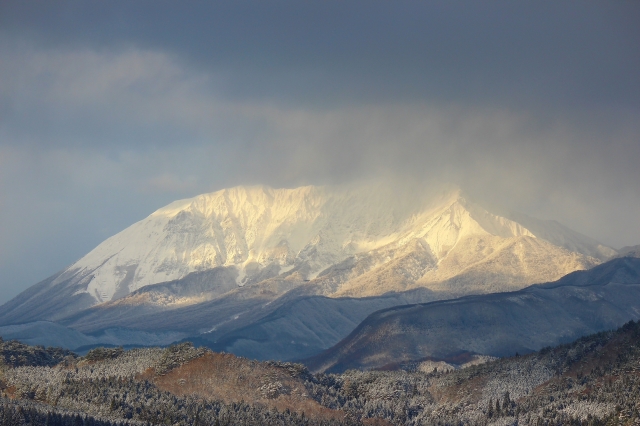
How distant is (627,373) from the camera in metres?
140

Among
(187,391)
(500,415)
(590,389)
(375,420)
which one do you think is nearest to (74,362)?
(187,391)

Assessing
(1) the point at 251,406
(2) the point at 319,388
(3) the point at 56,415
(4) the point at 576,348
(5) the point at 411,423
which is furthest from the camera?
(4) the point at 576,348

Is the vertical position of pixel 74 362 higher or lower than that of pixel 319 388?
higher

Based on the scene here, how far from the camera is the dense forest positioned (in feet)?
411

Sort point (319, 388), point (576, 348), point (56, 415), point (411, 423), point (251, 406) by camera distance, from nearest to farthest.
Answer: point (56, 415)
point (251, 406)
point (411, 423)
point (319, 388)
point (576, 348)

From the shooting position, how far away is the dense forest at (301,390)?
12523 centimetres

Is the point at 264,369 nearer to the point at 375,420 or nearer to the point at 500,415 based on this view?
the point at 375,420

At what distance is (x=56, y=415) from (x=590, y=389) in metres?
82.7

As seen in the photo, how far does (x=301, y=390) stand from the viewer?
5851 inches

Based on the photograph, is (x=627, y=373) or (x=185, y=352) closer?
(x=627, y=373)

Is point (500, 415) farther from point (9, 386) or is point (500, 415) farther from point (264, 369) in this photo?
point (9, 386)

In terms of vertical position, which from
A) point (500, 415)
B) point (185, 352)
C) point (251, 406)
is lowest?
point (500, 415)

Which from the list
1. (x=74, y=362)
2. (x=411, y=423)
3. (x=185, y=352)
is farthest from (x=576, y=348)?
(x=74, y=362)

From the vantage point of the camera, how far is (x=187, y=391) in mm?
138500
